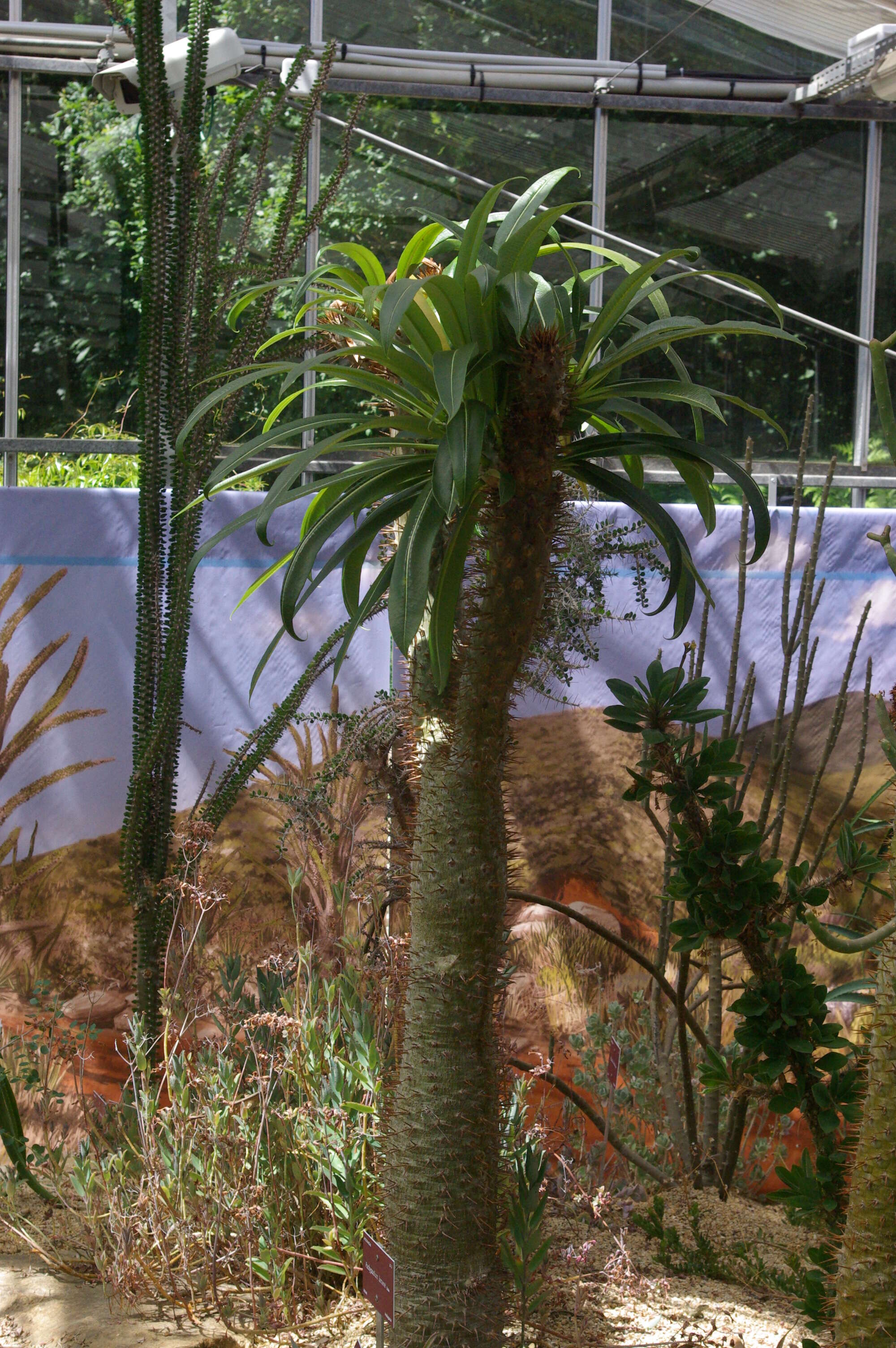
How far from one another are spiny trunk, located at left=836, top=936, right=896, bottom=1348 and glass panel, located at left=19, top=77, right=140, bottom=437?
9.30ft

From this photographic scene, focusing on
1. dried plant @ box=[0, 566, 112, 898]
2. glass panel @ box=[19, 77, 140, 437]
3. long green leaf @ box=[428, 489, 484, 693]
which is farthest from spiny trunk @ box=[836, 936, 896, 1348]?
glass panel @ box=[19, 77, 140, 437]

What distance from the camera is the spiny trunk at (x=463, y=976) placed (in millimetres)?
1358

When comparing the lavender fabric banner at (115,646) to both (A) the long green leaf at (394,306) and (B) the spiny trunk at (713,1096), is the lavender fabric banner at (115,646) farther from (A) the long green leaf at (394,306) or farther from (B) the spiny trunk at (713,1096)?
(A) the long green leaf at (394,306)

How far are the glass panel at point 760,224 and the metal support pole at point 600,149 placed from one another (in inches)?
1.2

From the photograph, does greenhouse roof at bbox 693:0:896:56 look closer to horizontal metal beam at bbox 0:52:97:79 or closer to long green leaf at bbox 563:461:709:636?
horizontal metal beam at bbox 0:52:97:79

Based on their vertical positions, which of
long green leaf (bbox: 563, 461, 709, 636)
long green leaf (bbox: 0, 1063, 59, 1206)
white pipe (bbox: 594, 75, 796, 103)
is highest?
white pipe (bbox: 594, 75, 796, 103)

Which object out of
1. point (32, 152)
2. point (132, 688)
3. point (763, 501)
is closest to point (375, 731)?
point (132, 688)

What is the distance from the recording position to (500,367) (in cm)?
132

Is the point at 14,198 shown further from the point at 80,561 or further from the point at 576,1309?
the point at 576,1309

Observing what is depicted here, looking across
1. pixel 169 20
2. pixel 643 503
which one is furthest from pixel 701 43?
pixel 643 503

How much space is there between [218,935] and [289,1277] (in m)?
A: 1.14

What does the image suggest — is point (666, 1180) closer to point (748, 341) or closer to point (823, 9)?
point (748, 341)

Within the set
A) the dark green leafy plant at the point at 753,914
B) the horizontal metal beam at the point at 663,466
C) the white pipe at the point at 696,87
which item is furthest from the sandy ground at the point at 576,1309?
the white pipe at the point at 696,87

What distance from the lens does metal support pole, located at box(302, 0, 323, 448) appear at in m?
3.28
